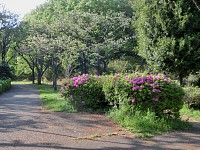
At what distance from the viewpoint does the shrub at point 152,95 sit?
24.7ft

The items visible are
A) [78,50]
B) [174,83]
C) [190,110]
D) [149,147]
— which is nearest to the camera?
[149,147]

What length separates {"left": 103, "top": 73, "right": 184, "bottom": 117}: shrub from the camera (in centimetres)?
754

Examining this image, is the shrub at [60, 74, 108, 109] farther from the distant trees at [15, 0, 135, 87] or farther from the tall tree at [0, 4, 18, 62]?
the tall tree at [0, 4, 18, 62]

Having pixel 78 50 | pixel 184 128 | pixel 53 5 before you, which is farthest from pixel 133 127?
pixel 53 5

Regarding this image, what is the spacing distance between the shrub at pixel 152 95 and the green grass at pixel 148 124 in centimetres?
29

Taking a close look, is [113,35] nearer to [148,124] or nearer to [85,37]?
[85,37]

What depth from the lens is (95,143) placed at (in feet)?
18.6

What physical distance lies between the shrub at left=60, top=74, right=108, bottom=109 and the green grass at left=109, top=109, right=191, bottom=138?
2.67 m

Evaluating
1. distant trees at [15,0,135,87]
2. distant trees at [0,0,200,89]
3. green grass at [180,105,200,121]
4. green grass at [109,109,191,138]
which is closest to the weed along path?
green grass at [109,109,191,138]

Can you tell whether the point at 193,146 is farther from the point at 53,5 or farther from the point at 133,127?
the point at 53,5

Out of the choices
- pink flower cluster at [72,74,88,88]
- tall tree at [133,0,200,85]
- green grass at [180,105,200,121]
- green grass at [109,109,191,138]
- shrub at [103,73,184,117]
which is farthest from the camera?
tall tree at [133,0,200,85]

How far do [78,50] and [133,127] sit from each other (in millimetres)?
15481

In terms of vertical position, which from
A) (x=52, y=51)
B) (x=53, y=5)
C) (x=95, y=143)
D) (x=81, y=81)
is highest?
(x=53, y=5)

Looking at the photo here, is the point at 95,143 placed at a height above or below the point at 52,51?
below
